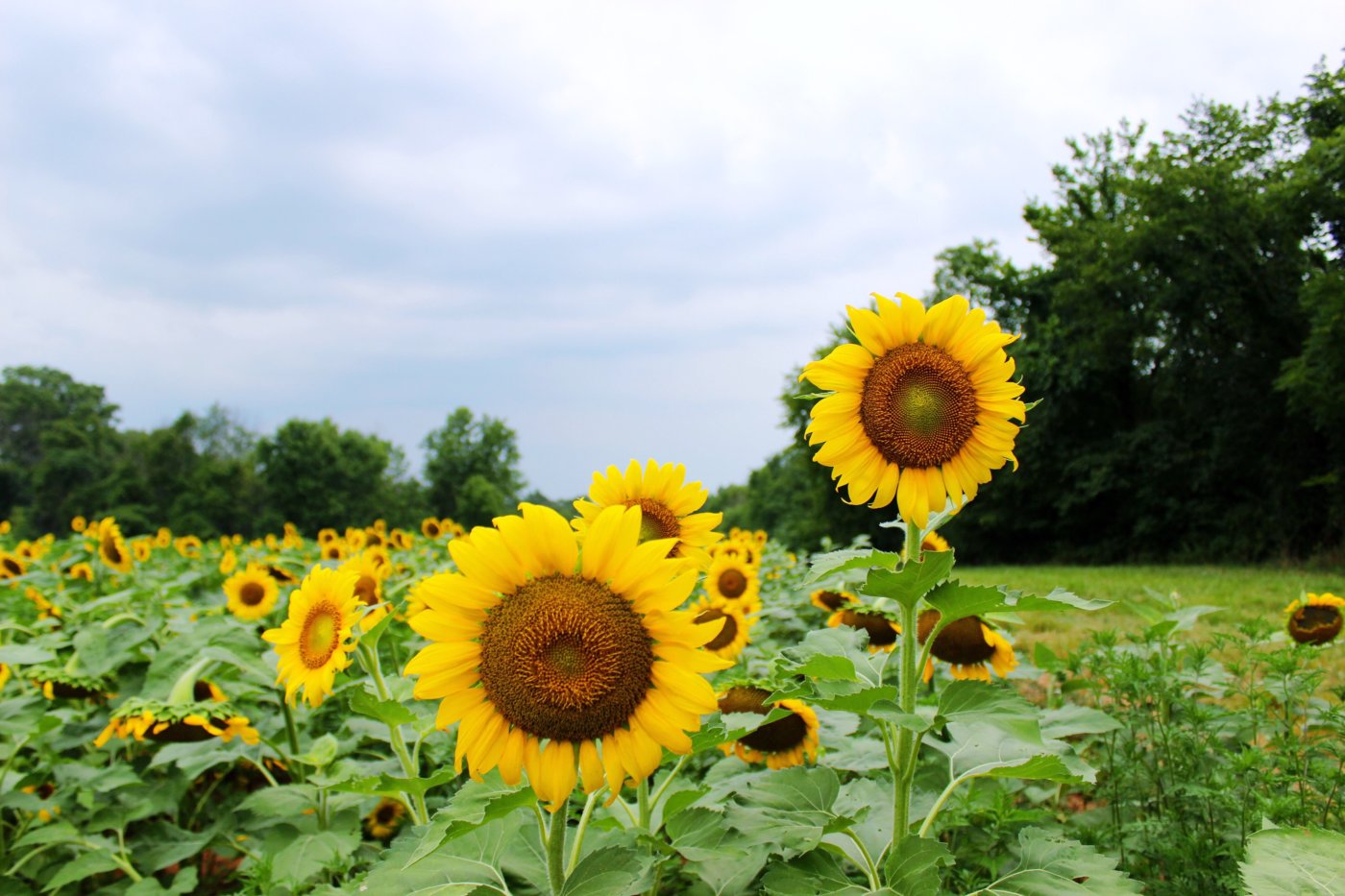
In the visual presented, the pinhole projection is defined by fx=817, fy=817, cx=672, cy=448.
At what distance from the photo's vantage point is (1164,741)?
7.55ft

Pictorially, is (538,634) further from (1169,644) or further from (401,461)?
(401,461)

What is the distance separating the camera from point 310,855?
2.18 meters

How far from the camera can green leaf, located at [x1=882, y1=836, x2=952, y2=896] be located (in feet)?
4.69

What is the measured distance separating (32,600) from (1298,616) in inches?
254

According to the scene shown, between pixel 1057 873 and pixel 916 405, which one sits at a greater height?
pixel 916 405

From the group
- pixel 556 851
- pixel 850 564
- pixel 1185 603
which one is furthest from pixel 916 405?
pixel 1185 603

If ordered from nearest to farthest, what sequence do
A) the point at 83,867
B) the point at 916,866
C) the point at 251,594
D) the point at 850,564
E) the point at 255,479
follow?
the point at 916,866 → the point at 850,564 → the point at 83,867 → the point at 251,594 → the point at 255,479

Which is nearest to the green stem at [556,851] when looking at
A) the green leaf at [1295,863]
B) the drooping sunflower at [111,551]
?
the green leaf at [1295,863]

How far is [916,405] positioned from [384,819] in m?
2.50

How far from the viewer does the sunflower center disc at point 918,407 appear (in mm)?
1695

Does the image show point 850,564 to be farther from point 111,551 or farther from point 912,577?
point 111,551

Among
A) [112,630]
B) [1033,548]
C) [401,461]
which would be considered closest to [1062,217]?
[1033,548]

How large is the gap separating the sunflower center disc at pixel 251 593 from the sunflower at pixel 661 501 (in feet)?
10.8

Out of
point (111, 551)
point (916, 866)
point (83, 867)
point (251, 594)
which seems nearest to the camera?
point (916, 866)
